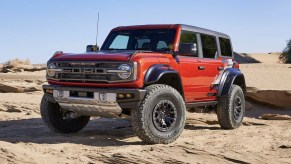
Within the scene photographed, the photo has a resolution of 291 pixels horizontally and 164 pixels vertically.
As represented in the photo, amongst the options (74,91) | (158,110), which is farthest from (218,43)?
(74,91)

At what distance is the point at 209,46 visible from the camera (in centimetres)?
832

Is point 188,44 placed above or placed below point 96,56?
above

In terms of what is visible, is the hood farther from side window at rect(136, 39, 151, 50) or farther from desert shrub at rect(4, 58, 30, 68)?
desert shrub at rect(4, 58, 30, 68)

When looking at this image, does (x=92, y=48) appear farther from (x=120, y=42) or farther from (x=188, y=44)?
(x=188, y=44)

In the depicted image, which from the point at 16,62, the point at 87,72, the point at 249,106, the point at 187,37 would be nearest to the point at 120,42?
the point at 187,37

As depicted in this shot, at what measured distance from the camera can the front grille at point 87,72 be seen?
6219 millimetres

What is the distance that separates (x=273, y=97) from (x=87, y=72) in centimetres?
761

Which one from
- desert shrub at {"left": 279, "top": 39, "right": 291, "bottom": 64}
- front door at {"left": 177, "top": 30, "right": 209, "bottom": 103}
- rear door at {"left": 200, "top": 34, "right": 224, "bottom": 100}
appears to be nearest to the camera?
front door at {"left": 177, "top": 30, "right": 209, "bottom": 103}

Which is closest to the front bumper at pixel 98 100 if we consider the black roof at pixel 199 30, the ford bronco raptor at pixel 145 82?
the ford bronco raptor at pixel 145 82

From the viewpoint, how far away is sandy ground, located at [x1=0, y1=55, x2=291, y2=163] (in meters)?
4.91

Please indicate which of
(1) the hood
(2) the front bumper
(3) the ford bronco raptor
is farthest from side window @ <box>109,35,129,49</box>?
(2) the front bumper

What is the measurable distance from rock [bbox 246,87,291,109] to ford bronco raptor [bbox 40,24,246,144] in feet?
14.6

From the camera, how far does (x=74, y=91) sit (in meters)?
6.52

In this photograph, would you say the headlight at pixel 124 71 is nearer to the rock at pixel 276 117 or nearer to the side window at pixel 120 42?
the side window at pixel 120 42
